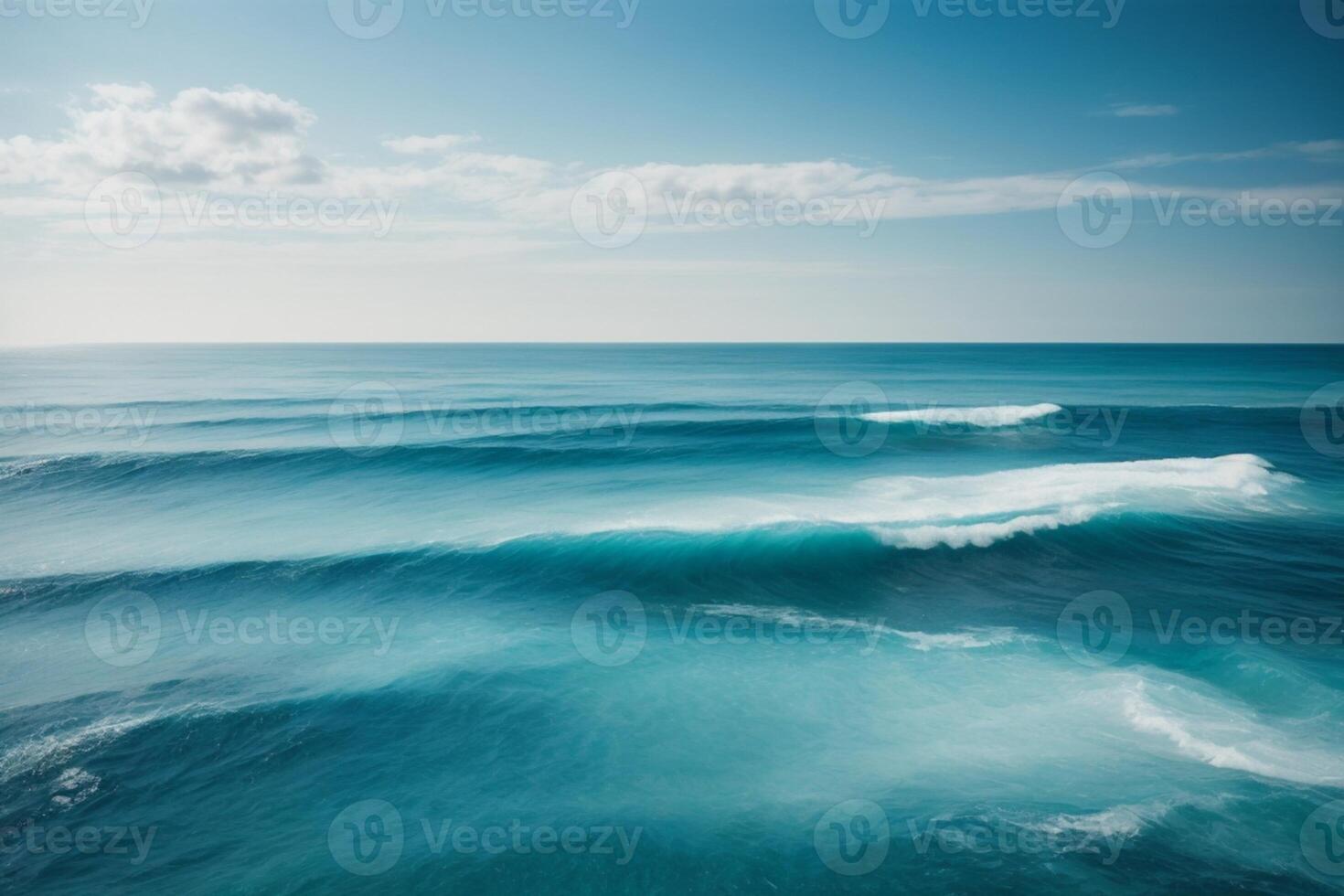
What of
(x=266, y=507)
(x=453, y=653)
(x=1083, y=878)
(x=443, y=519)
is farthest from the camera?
(x=266, y=507)

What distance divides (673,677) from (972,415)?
30.9 metres

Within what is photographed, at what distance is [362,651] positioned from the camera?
35.8 feet

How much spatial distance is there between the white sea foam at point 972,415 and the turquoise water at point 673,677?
9967 mm

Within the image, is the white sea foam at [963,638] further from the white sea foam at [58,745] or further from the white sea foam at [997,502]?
the white sea foam at [58,745]

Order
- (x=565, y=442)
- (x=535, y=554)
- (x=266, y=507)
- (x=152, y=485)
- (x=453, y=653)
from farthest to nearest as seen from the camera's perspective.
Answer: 1. (x=565, y=442)
2. (x=152, y=485)
3. (x=266, y=507)
4. (x=535, y=554)
5. (x=453, y=653)

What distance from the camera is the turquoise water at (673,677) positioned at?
21.4 feet

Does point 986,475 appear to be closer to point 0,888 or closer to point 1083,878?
point 1083,878

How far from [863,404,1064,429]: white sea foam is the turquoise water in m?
9.97

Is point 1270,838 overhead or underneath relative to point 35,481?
underneath

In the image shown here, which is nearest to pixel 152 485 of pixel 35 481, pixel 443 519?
pixel 35 481

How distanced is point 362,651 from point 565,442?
18880mm

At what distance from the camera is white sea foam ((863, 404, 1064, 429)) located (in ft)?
112

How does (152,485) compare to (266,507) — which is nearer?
(266,507)

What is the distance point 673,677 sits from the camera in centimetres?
1023
